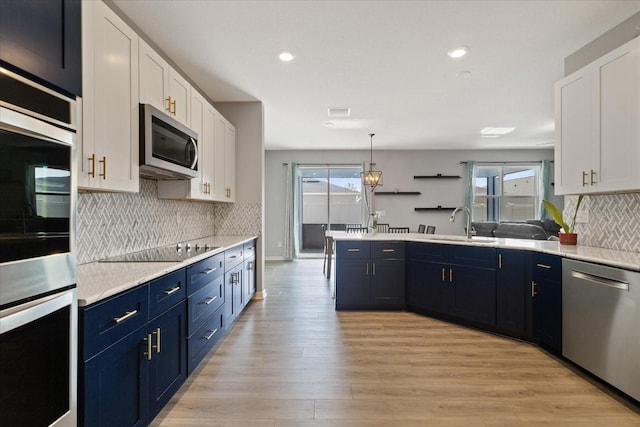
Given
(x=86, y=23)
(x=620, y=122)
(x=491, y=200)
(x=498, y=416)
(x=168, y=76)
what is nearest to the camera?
(x=86, y=23)

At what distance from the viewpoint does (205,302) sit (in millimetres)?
2328

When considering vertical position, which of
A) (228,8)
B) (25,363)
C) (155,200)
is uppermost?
(228,8)

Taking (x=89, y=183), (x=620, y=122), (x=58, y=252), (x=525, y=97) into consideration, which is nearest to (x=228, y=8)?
(x=89, y=183)

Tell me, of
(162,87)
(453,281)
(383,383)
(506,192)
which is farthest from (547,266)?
(506,192)

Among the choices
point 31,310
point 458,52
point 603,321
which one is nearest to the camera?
point 31,310

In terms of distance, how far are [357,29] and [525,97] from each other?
9.73 feet

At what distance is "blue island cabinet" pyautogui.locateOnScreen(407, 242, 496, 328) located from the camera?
3.00m

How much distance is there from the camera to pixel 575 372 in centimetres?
226

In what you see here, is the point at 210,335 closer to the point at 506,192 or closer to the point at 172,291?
the point at 172,291

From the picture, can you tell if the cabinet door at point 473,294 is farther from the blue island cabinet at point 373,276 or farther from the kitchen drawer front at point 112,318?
the kitchen drawer front at point 112,318

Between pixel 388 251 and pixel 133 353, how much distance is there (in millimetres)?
2792

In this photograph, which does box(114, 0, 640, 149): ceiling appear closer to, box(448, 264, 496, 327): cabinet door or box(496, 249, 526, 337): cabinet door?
box(496, 249, 526, 337): cabinet door

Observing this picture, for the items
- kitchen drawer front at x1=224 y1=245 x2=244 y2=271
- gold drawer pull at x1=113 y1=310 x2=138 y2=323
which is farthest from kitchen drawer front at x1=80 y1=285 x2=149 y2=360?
kitchen drawer front at x1=224 y1=245 x2=244 y2=271

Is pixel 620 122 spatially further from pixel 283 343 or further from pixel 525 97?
pixel 283 343
